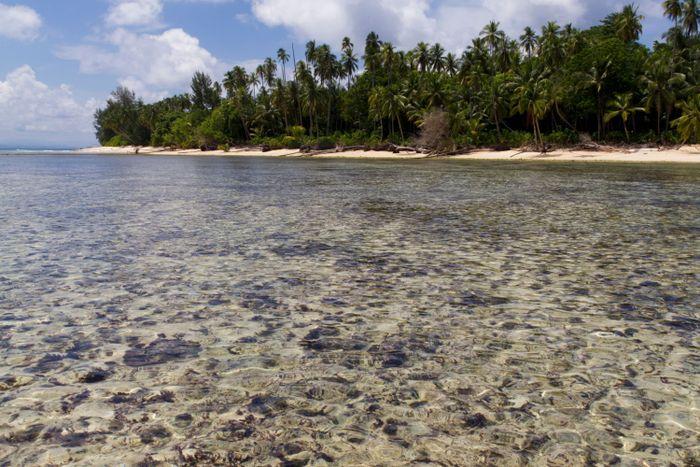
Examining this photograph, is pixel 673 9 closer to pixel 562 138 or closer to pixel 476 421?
pixel 562 138

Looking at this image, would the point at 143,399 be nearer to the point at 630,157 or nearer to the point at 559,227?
the point at 559,227

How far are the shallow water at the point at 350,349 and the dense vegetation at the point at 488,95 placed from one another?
5887 centimetres

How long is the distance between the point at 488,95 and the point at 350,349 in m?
81.1

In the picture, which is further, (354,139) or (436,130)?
(354,139)

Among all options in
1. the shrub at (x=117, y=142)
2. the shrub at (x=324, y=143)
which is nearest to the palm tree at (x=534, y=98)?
the shrub at (x=324, y=143)

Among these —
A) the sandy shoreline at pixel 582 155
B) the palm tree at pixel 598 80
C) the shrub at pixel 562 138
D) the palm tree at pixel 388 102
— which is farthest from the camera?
the palm tree at pixel 388 102

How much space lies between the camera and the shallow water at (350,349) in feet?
12.6

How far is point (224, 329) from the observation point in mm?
6180

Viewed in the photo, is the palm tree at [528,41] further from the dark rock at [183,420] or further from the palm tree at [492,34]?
the dark rock at [183,420]

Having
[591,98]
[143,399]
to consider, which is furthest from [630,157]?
[143,399]

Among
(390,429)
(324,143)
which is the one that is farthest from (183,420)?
(324,143)

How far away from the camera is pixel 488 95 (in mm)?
80312

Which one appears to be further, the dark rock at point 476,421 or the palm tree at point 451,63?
the palm tree at point 451,63

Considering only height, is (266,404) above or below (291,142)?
below
